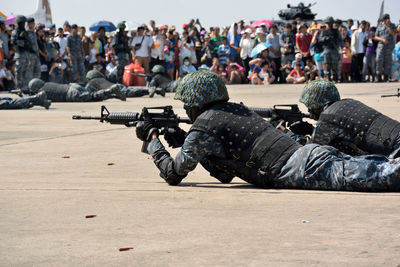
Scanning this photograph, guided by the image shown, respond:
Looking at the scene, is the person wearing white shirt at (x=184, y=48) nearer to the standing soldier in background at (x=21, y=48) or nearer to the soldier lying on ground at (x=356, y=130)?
the standing soldier in background at (x=21, y=48)

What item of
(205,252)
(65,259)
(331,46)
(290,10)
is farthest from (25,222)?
(290,10)

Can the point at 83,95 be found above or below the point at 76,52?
below

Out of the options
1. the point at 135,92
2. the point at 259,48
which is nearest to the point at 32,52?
the point at 135,92

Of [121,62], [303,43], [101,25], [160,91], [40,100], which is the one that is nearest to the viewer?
[40,100]

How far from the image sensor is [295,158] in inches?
247

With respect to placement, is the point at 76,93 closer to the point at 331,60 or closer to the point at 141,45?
the point at 141,45

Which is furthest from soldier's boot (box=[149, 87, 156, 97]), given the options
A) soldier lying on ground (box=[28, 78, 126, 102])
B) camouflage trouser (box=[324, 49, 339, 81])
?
camouflage trouser (box=[324, 49, 339, 81])

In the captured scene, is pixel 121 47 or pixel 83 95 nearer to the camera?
pixel 83 95

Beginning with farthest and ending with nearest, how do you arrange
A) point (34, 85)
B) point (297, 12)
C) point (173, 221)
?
point (297, 12), point (34, 85), point (173, 221)

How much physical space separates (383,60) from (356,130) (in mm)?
17294

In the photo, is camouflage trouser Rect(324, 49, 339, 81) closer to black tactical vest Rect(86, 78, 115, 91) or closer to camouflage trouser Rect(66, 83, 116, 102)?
black tactical vest Rect(86, 78, 115, 91)

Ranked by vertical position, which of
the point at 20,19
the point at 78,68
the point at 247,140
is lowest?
the point at 78,68

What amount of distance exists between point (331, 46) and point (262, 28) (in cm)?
319

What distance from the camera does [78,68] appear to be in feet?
82.4
